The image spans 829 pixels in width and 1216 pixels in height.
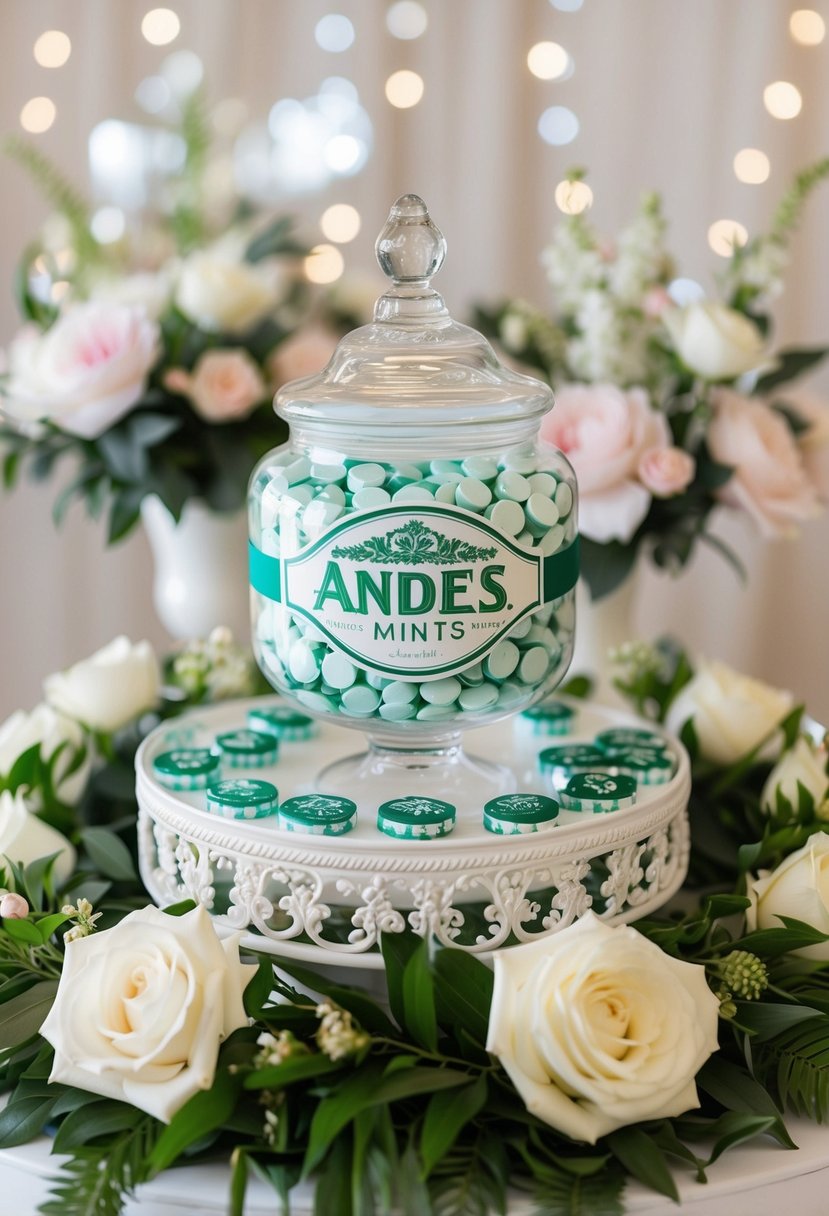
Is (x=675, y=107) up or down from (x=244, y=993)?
up

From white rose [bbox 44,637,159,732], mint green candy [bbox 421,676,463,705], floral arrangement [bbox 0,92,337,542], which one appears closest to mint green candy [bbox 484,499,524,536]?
mint green candy [bbox 421,676,463,705]

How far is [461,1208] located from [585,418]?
0.77 meters

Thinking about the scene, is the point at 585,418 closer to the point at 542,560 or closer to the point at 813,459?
the point at 813,459

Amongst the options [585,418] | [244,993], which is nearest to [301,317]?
[585,418]

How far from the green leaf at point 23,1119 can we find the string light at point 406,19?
1.58 m

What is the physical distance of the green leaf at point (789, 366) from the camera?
136cm

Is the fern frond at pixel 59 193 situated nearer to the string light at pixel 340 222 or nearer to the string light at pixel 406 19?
the string light at pixel 340 222

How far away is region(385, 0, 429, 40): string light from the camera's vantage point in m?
1.81

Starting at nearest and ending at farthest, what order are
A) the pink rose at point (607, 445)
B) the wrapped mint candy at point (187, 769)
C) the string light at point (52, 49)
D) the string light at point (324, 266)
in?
the wrapped mint candy at point (187, 769) < the pink rose at point (607, 445) < the string light at point (52, 49) < the string light at point (324, 266)

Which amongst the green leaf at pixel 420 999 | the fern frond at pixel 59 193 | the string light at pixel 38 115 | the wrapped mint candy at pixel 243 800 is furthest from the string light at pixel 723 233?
the green leaf at pixel 420 999

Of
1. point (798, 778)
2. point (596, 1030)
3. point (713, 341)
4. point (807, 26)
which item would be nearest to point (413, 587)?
point (596, 1030)

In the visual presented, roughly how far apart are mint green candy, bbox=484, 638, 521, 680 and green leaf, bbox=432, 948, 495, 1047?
18 centimetres

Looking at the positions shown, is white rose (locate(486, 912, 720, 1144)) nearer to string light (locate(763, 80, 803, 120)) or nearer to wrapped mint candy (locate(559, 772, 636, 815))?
wrapped mint candy (locate(559, 772, 636, 815))

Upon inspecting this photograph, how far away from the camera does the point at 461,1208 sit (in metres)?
0.64
